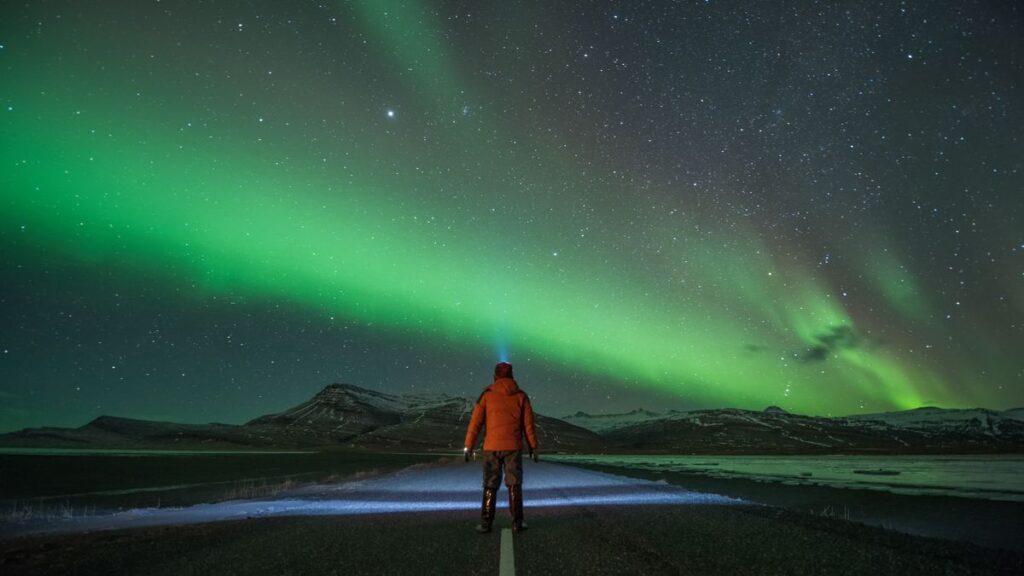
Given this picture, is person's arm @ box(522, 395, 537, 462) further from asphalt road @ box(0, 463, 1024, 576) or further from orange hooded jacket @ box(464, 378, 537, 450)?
asphalt road @ box(0, 463, 1024, 576)

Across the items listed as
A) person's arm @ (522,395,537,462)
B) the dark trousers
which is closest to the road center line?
the dark trousers

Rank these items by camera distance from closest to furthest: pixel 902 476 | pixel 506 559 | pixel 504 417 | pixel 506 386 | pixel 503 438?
pixel 506 559 → pixel 503 438 → pixel 504 417 → pixel 506 386 → pixel 902 476

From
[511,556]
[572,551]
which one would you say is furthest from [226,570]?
[572,551]

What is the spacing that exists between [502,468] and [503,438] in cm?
58

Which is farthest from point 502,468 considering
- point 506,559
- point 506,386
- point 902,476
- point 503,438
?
point 902,476

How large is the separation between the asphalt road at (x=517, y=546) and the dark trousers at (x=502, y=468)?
798 mm

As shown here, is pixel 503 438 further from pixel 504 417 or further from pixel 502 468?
pixel 502 468

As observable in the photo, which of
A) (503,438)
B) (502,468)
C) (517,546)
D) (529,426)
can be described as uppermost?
(529,426)

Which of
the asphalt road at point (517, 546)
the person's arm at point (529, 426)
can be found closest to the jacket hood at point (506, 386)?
the person's arm at point (529, 426)

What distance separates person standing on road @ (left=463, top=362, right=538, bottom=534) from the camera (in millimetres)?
9742

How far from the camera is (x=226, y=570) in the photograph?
7.15 m

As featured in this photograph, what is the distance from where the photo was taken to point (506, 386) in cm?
1034

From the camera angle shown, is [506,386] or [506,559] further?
[506,386]

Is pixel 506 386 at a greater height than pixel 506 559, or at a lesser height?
greater
